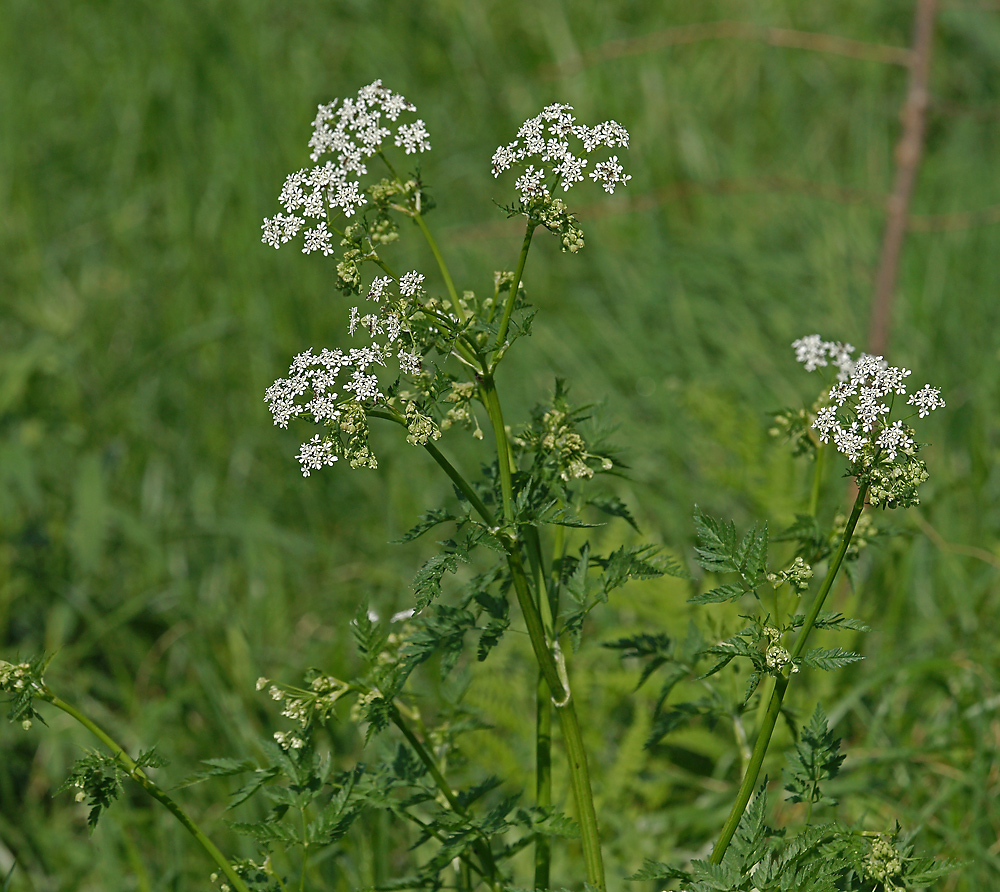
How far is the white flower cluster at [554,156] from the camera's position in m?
1.98

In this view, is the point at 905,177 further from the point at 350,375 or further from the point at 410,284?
the point at 350,375

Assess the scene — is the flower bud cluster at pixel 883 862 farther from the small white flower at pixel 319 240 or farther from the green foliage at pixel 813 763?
the small white flower at pixel 319 240

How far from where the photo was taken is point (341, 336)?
5.59 meters

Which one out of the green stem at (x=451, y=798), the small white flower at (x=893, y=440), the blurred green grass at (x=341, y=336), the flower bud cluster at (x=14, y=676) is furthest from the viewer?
the blurred green grass at (x=341, y=336)

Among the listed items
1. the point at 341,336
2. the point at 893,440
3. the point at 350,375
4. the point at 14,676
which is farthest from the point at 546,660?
the point at 341,336

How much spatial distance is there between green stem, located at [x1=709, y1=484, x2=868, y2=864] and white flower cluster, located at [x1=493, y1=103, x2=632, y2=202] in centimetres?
78

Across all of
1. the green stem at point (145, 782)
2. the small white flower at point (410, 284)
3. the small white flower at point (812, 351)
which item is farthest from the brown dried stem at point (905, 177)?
the green stem at point (145, 782)

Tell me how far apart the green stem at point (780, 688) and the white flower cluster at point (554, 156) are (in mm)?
781

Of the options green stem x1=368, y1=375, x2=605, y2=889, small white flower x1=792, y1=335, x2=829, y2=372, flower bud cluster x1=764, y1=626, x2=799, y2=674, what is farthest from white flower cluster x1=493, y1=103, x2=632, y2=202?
flower bud cluster x1=764, y1=626, x2=799, y2=674

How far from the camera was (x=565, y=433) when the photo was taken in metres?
2.20

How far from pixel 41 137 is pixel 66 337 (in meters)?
1.69

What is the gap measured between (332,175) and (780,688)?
134 centimetres

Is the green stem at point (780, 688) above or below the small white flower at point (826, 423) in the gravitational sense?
below

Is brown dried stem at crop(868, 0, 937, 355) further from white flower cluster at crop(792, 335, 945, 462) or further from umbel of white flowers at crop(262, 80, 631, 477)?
umbel of white flowers at crop(262, 80, 631, 477)
